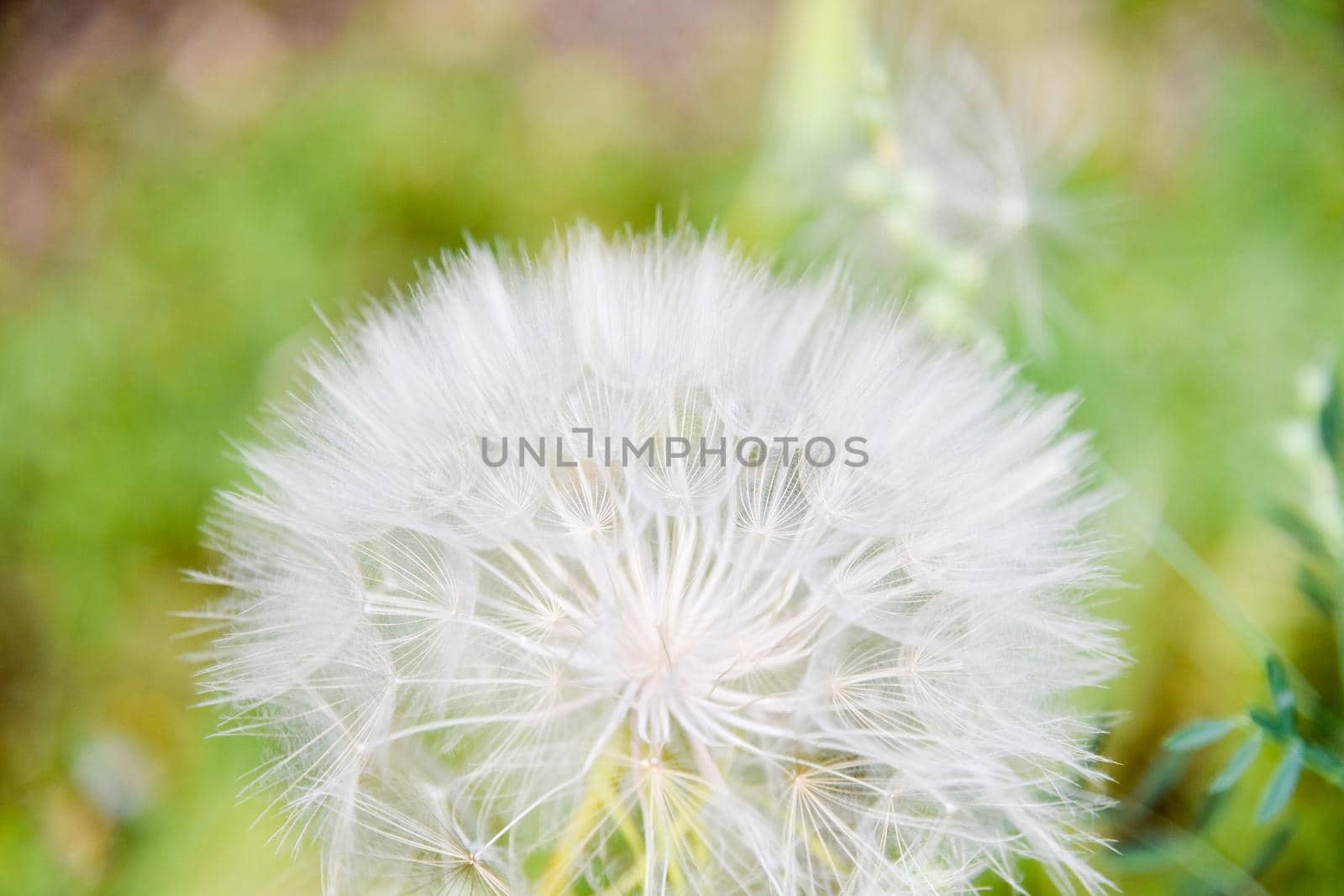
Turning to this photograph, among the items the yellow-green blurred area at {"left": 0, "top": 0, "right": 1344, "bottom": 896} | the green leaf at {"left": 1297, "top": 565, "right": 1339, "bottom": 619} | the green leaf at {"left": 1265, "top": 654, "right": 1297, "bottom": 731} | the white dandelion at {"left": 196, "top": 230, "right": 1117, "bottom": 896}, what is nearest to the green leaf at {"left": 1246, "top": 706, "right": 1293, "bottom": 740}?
the green leaf at {"left": 1265, "top": 654, "right": 1297, "bottom": 731}

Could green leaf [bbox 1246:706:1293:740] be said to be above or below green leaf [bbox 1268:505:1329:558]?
below

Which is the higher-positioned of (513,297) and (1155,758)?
(513,297)

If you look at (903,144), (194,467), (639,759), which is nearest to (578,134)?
(903,144)

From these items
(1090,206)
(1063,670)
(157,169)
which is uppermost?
(157,169)

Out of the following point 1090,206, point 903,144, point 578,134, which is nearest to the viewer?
point 903,144

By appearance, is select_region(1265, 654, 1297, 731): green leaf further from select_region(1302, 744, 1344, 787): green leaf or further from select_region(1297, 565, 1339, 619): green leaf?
select_region(1297, 565, 1339, 619): green leaf

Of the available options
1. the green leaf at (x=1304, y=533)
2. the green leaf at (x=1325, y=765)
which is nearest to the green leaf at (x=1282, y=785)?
the green leaf at (x=1325, y=765)

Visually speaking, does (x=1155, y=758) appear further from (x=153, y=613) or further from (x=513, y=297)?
(x=153, y=613)
